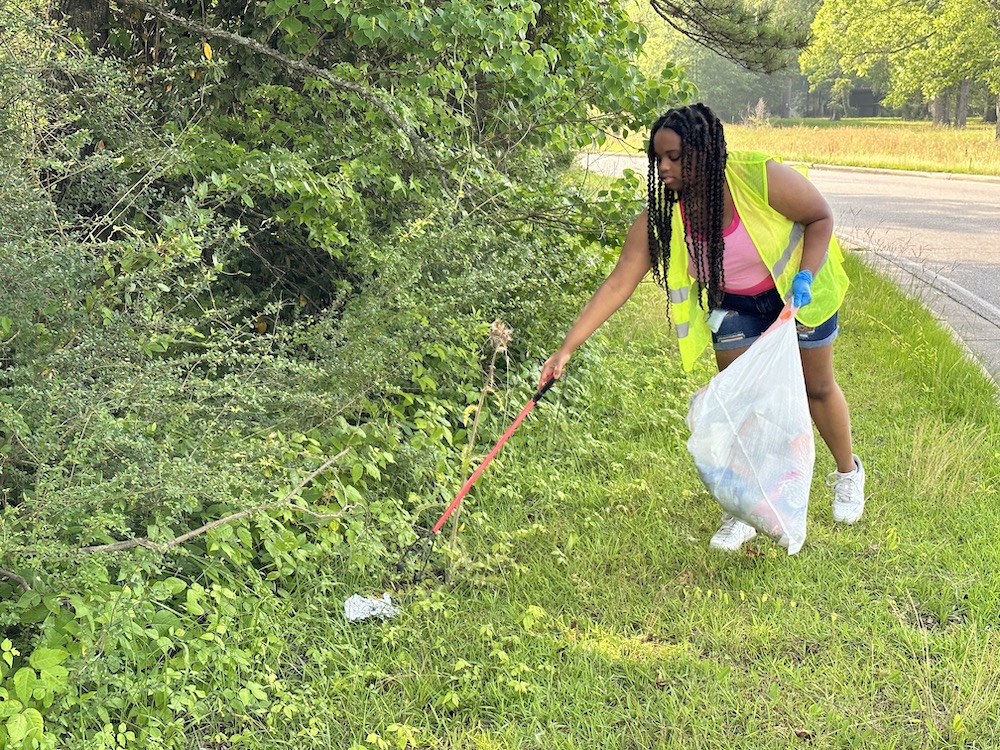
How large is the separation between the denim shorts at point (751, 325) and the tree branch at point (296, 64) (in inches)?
57.2

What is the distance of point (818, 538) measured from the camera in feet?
11.1

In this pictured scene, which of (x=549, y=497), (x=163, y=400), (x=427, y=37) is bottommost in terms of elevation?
(x=549, y=497)

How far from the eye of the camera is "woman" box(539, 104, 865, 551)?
3025 mm

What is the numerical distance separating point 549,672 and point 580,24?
3308mm

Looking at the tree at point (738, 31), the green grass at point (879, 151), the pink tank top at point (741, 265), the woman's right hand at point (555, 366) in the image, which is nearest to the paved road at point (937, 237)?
the tree at point (738, 31)

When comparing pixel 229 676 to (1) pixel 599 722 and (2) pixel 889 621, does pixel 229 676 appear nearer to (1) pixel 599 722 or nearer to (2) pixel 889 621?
(1) pixel 599 722

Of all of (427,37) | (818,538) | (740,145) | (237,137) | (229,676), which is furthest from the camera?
(740,145)

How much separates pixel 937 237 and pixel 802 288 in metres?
8.38

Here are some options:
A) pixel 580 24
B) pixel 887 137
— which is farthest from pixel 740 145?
pixel 580 24

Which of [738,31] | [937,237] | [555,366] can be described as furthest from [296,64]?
[937,237]

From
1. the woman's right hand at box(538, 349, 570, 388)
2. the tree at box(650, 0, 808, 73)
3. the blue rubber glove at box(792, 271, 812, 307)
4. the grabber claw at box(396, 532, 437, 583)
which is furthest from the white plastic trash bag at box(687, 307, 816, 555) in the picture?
the tree at box(650, 0, 808, 73)

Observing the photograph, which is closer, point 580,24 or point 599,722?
point 599,722

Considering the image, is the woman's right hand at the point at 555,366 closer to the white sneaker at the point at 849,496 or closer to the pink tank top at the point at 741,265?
the pink tank top at the point at 741,265

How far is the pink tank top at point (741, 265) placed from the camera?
3.12 metres
